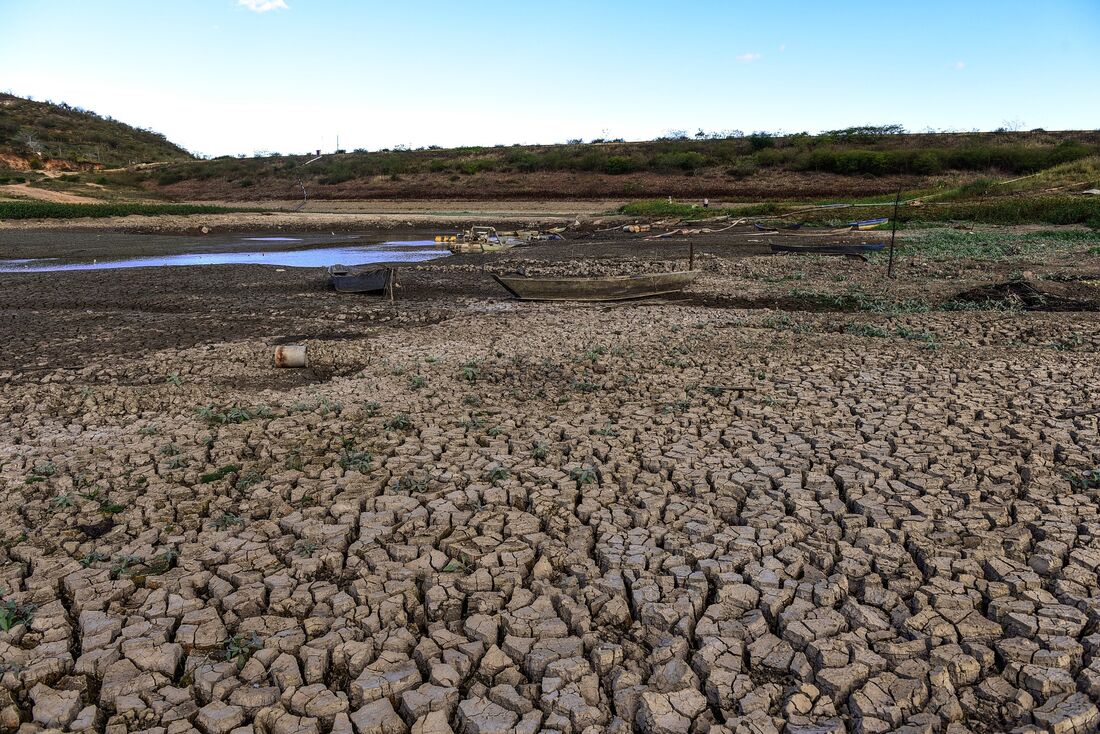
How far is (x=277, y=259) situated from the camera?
2609cm

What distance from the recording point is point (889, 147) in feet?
197

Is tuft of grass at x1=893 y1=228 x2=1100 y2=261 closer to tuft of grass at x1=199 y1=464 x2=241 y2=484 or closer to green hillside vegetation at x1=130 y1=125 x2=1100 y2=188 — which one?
tuft of grass at x1=199 y1=464 x2=241 y2=484

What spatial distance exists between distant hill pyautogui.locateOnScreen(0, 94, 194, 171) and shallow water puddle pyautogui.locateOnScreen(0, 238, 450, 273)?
4615 cm

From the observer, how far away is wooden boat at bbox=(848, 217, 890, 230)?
3055 cm

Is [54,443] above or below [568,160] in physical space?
below

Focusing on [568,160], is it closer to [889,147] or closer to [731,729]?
[889,147]

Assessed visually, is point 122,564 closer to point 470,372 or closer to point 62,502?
point 62,502

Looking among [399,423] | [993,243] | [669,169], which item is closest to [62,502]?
[399,423]

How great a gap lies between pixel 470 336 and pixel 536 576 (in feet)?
24.7

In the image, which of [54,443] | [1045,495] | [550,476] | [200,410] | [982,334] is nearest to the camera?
[1045,495]

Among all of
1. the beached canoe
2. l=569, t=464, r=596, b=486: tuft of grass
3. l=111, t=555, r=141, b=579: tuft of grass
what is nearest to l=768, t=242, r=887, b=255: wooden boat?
the beached canoe

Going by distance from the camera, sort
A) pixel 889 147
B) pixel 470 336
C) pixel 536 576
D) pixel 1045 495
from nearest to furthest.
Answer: pixel 536 576
pixel 1045 495
pixel 470 336
pixel 889 147

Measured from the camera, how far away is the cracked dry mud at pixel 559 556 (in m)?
3.50

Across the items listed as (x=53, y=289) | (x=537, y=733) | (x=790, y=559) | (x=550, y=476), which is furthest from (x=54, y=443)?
(x=53, y=289)
